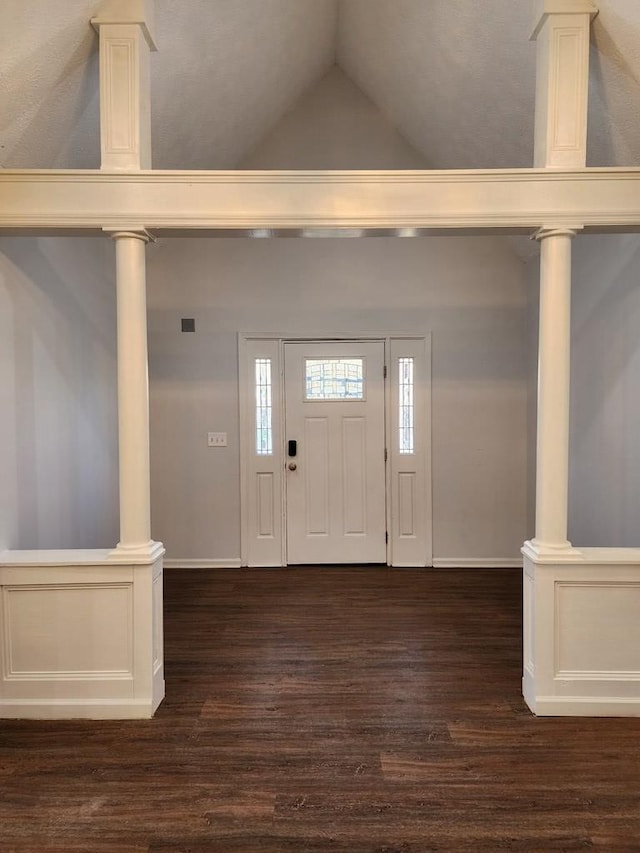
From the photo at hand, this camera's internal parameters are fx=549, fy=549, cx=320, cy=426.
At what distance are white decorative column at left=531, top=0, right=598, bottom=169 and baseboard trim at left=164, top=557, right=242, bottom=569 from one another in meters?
3.62

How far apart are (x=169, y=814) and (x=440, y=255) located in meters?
4.11

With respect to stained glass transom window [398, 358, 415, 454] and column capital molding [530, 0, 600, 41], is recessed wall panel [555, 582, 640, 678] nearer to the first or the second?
stained glass transom window [398, 358, 415, 454]

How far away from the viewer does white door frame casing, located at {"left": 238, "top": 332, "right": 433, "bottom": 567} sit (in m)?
4.59

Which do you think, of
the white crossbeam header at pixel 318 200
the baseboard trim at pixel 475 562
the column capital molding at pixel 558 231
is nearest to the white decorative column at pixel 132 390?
the white crossbeam header at pixel 318 200

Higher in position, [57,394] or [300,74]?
[300,74]

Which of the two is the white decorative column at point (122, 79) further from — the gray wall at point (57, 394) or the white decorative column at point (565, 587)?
the white decorative column at point (565, 587)

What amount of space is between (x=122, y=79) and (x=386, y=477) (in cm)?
330

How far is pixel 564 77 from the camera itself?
2.38 meters

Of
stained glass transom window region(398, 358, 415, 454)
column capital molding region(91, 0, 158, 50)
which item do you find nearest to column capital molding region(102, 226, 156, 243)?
column capital molding region(91, 0, 158, 50)

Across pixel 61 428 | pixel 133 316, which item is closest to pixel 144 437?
pixel 133 316

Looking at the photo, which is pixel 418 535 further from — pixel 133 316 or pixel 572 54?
pixel 572 54

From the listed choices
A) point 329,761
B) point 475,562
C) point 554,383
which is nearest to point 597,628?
point 554,383

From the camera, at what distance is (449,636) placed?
3.28m

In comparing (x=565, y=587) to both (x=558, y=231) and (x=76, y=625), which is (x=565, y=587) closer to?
(x=558, y=231)
